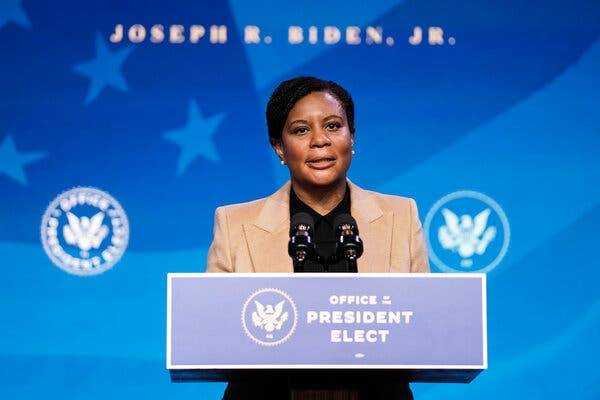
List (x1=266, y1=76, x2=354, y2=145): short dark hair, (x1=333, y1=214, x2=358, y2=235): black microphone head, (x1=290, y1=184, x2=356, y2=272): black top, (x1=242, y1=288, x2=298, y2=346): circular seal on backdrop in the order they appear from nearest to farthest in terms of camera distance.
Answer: (x1=242, y1=288, x2=298, y2=346): circular seal on backdrop < (x1=333, y1=214, x2=358, y2=235): black microphone head < (x1=290, y1=184, x2=356, y2=272): black top < (x1=266, y1=76, x2=354, y2=145): short dark hair

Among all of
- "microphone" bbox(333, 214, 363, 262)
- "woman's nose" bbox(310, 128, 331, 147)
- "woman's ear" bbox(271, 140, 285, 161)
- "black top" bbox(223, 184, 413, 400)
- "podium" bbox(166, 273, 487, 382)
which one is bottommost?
"black top" bbox(223, 184, 413, 400)

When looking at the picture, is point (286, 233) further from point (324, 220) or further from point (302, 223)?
point (302, 223)

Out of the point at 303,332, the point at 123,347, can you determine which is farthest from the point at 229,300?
the point at 123,347

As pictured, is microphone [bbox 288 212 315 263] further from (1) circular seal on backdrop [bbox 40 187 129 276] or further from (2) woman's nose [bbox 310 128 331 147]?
(1) circular seal on backdrop [bbox 40 187 129 276]

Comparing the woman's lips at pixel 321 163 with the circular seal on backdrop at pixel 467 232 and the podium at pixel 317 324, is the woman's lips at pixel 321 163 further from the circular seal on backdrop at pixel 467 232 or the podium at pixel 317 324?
the circular seal on backdrop at pixel 467 232

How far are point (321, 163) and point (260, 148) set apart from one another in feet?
5.93

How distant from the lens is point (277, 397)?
7.42ft

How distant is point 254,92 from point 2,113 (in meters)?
0.97

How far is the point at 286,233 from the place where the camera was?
254 centimetres

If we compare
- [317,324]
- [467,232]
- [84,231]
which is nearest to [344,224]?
[317,324]

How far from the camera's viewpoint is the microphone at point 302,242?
2.20m

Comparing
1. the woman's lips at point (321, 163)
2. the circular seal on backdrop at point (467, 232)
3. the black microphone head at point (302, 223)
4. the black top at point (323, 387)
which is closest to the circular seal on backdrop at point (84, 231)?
the circular seal on backdrop at point (467, 232)

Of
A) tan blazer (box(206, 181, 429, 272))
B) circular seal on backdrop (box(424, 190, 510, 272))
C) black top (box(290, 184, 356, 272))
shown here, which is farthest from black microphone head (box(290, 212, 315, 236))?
circular seal on backdrop (box(424, 190, 510, 272))

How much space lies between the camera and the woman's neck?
2.60 m
